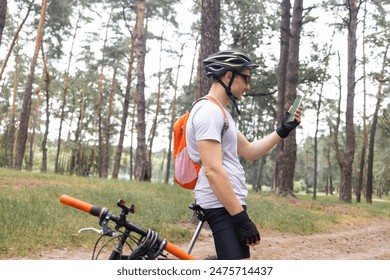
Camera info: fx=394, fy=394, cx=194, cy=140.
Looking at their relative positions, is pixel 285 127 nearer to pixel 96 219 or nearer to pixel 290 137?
pixel 96 219

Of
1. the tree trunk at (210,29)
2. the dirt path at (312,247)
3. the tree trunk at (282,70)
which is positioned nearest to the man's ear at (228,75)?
the dirt path at (312,247)

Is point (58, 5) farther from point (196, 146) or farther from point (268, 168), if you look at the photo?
point (268, 168)

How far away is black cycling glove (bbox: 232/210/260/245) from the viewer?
2.53 meters

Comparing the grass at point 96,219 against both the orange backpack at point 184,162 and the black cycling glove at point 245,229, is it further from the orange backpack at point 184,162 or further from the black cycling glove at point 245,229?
the black cycling glove at point 245,229

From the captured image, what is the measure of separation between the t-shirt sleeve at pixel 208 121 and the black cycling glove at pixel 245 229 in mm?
520

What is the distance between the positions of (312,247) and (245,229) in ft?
25.7

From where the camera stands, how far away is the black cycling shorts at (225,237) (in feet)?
8.48

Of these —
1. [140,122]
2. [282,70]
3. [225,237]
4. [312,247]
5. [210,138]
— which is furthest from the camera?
[282,70]

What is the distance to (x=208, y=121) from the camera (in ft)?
8.30

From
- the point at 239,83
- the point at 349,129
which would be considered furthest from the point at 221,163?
the point at 349,129

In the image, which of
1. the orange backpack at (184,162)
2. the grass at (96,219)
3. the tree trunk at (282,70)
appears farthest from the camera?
the tree trunk at (282,70)

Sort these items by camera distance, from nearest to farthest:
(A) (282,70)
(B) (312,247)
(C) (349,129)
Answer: (B) (312,247) → (A) (282,70) → (C) (349,129)

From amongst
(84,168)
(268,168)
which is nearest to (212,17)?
(84,168)
